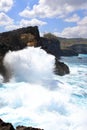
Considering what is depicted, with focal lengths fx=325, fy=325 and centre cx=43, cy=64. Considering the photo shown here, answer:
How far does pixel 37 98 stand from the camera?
88.4 feet

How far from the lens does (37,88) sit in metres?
31.7

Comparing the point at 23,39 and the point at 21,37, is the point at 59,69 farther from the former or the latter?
the point at 21,37

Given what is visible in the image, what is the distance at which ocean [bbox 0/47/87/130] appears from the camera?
20.6 metres

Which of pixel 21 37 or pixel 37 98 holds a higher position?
pixel 21 37

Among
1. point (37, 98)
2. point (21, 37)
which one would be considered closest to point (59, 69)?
point (21, 37)

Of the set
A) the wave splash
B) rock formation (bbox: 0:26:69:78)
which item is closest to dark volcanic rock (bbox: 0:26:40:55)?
rock formation (bbox: 0:26:69:78)

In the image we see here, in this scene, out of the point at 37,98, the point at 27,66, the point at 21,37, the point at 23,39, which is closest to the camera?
the point at 37,98

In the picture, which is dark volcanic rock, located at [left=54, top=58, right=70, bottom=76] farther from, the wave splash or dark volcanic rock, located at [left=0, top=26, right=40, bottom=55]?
dark volcanic rock, located at [left=0, top=26, right=40, bottom=55]

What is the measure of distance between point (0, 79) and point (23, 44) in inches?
524

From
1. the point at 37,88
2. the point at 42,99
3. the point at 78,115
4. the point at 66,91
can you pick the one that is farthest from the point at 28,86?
the point at 78,115

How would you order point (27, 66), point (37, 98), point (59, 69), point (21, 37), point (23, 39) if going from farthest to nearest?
point (59, 69), point (21, 37), point (23, 39), point (27, 66), point (37, 98)

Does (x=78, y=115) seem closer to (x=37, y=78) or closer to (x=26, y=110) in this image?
(x=26, y=110)

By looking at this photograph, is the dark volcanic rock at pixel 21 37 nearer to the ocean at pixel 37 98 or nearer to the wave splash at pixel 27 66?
the wave splash at pixel 27 66

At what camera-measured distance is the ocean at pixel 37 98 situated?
20.6 meters
